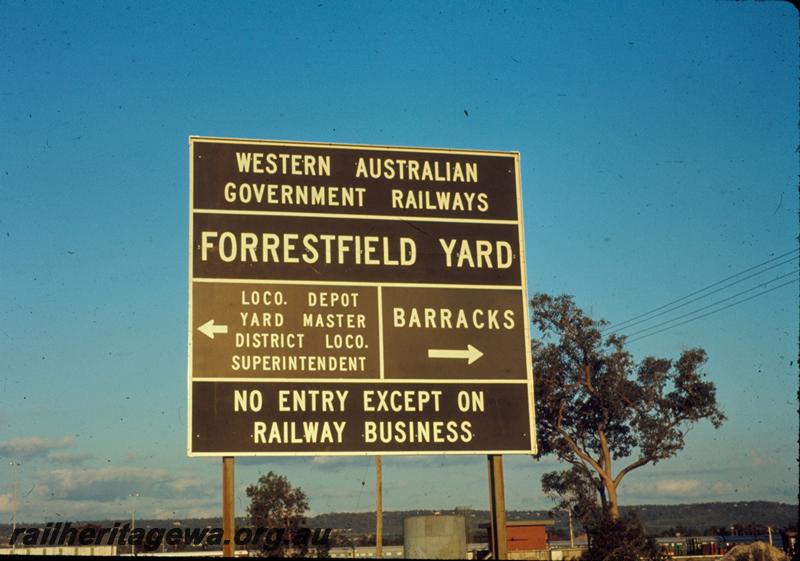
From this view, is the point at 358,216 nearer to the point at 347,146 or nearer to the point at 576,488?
the point at 347,146

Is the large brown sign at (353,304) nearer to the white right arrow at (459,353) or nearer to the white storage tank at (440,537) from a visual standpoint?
the white right arrow at (459,353)

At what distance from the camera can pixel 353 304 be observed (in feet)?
47.2

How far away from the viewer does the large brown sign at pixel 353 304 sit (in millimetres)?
13883

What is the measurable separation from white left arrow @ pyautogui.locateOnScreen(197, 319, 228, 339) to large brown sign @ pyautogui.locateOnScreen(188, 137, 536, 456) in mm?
15

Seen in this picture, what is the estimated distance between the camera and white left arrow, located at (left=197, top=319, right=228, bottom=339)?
13766 mm

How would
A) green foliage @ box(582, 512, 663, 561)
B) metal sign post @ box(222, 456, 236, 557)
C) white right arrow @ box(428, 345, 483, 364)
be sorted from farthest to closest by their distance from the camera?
green foliage @ box(582, 512, 663, 561)
white right arrow @ box(428, 345, 483, 364)
metal sign post @ box(222, 456, 236, 557)

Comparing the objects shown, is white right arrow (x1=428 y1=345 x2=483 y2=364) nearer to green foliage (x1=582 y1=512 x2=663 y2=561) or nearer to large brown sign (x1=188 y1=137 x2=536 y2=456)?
large brown sign (x1=188 y1=137 x2=536 y2=456)

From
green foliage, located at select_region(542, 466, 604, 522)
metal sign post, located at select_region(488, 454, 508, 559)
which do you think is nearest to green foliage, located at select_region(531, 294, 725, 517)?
green foliage, located at select_region(542, 466, 604, 522)

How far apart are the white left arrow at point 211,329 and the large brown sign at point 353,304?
0.05ft

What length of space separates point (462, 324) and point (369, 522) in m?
179

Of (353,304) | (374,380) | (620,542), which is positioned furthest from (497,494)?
(620,542)

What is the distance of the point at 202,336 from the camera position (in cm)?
1376

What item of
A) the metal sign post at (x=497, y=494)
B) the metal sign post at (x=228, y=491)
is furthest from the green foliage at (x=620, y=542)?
the metal sign post at (x=228, y=491)

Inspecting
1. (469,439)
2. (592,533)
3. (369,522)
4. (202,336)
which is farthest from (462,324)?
(369,522)
